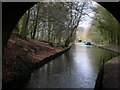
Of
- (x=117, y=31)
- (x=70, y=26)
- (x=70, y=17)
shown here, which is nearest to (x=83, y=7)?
(x=70, y=17)

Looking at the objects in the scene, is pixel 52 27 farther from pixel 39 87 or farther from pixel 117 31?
pixel 39 87

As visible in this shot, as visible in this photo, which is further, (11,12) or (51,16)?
(51,16)

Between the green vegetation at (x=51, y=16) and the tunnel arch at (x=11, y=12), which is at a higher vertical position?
the green vegetation at (x=51, y=16)

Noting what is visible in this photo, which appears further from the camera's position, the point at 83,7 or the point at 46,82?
the point at 83,7

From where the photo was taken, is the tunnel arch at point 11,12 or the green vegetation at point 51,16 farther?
the green vegetation at point 51,16

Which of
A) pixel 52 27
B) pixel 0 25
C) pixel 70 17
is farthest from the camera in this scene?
pixel 52 27

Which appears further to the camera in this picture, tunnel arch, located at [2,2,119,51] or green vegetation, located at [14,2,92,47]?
green vegetation, located at [14,2,92,47]

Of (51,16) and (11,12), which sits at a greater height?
(51,16)

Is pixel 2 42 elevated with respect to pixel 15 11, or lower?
lower

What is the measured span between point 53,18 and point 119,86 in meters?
15.8

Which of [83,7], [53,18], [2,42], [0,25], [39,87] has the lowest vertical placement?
[39,87]

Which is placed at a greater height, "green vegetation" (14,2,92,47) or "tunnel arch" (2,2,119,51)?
"green vegetation" (14,2,92,47)

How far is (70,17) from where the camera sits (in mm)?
25812

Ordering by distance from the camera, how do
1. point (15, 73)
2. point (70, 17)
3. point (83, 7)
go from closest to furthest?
point (15, 73) < point (83, 7) < point (70, 17)
